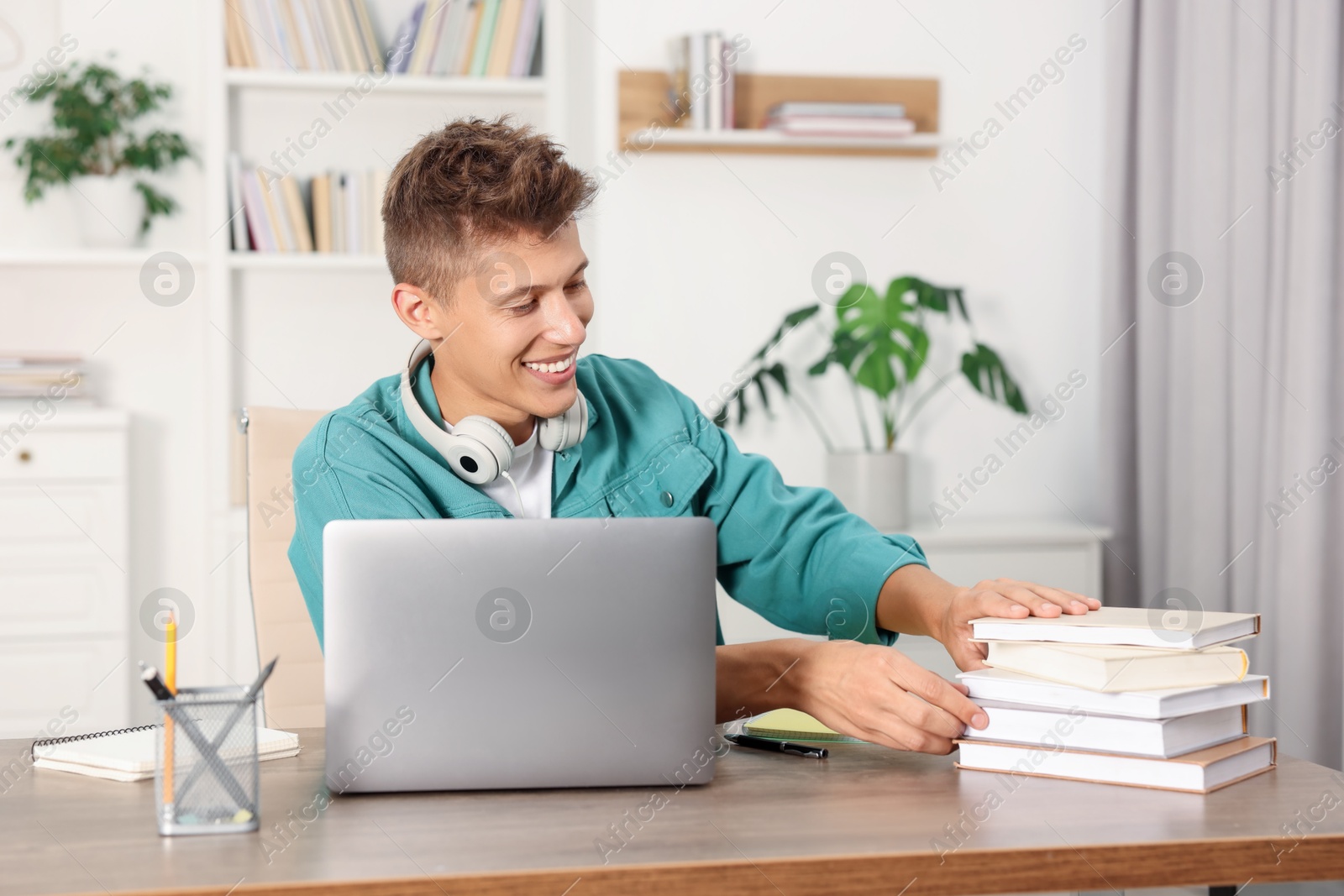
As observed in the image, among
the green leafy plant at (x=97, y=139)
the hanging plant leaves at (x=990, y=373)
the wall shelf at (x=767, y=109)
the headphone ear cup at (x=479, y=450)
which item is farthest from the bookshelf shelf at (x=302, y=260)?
the headphone ear cup at (x=479, y=450)

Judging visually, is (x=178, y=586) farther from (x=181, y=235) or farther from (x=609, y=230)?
(x=609, y=230)

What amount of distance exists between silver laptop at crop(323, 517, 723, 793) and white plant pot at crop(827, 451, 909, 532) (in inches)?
81.0

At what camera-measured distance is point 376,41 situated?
3.04 meters

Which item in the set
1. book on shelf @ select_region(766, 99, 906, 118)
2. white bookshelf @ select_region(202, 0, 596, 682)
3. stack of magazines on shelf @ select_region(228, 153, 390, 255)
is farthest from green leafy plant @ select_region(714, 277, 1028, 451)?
stack of magazines on shelf @ select_region(228, 153, 390, 255)

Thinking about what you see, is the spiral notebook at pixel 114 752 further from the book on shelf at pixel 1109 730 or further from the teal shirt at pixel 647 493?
the book on shelf at pixel 1109 730

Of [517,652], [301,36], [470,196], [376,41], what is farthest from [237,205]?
[517,652]

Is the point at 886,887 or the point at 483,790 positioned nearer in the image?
the point at 886,887

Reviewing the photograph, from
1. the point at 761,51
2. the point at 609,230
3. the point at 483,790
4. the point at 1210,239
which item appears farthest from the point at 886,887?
the point at 761,51

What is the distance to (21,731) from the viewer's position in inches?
111

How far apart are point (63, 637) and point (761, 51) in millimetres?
2207

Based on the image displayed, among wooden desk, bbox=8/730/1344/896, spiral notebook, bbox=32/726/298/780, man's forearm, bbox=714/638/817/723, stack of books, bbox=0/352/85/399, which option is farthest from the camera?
stack of books, bbox=0/352/85/399

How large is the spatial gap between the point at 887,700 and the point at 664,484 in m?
0.49

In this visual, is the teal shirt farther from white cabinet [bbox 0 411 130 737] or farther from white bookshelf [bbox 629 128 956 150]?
white cabinet [bbox 0 411 130 737]

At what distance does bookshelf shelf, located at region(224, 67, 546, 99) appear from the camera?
9.47 feet
